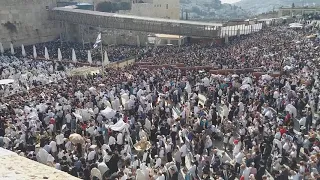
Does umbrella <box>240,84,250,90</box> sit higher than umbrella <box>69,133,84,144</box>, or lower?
higher

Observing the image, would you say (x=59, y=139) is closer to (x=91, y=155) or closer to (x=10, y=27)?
(x=91, y=155)

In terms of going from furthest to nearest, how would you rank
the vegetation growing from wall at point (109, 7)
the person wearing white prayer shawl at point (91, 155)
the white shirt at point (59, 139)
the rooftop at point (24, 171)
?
the vegetation growing from wall at point (109, 7) < the white shirt at point (59, 139) < the person wearing white prayer shawl at point (91, 155) < the rooftop at point (24, 171)

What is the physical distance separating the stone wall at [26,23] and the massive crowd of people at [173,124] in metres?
20.9

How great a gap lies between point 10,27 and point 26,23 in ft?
7.53

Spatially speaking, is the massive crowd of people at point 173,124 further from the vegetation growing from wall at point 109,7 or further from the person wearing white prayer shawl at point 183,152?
the vegetation growing from wall at point 109,7

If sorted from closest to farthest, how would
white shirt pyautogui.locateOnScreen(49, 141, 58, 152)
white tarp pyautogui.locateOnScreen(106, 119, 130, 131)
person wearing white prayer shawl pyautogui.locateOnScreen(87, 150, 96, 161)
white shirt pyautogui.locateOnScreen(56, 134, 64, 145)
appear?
person wearing white prayer shawl pyautogui.locateOnScreen(87, 150, 96, 161), white shirt pyautogui.locateOnScreen(49, 141, 58, 152), white shirt pyautogui.locateOnScreen(56, 134, 64, 145), white tarp pyautogui.locateOnScreen(106, 119, 130, 131)

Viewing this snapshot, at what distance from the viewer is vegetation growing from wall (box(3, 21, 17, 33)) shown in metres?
43.0

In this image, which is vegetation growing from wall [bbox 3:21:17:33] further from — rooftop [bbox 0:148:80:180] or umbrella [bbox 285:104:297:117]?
rooftop [bbox 0:148:80:180]

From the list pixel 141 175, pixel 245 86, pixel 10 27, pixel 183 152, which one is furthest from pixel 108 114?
pixel 10 27

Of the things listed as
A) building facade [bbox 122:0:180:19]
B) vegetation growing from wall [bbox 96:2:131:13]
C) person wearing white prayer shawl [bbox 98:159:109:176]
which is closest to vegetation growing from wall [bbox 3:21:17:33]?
vegetation growing from wall [bbox 96:2:131:13]

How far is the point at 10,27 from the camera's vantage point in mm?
43438

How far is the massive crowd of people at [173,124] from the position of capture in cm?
1127

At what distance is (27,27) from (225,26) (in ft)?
76.1

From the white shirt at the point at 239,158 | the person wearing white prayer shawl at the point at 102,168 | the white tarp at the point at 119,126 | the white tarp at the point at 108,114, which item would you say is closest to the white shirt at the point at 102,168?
the person wearing white prayer shawl at the point at 102,168
